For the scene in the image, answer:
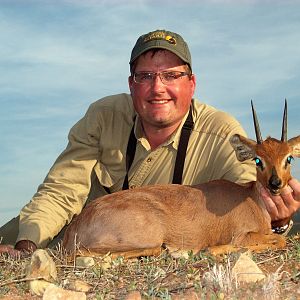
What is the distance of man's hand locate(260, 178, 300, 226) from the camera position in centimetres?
802

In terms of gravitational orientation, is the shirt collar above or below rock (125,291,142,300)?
above

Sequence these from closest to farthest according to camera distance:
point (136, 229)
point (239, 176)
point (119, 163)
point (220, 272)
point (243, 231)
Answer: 1. point (220, 272)
2. point (136, 229)
3. point (243, 231)
4. point (239, 176)
5. point (119, 163)

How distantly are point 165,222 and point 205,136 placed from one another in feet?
7.81

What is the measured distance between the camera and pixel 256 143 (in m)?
8.34

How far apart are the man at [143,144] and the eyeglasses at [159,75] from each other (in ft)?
0.05

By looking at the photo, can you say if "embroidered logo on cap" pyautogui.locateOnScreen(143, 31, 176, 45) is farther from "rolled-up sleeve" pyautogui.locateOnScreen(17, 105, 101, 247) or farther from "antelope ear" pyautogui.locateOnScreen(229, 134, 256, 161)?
"antelope ear" pyautogui.locateOnScreen(229, 134, 256, 161)

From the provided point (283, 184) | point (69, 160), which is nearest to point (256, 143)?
point (283, 184)

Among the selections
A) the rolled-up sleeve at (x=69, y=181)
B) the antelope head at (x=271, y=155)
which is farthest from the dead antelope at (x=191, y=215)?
the rolled-up sleeve at (x=69, y=181)

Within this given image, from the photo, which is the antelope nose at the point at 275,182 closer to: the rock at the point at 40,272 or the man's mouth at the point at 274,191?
the man's mouth at the point at 274,191

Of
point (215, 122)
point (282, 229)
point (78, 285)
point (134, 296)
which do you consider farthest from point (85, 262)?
point (215, 122)

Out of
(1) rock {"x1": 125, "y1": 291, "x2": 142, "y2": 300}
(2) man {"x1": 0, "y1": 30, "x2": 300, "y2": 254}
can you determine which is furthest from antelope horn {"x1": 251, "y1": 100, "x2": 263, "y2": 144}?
(1) rock {"x1": 125, "y1": 291, "x2": 142, "y2": 300}

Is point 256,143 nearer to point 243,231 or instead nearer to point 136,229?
point 243,231

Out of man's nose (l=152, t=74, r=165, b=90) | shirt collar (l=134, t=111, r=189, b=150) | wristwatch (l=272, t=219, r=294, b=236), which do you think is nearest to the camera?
wristwatch (l=272, t=219, r=294, b=236)

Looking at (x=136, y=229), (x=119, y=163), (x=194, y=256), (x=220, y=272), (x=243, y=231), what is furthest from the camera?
(x=119, y=163)
